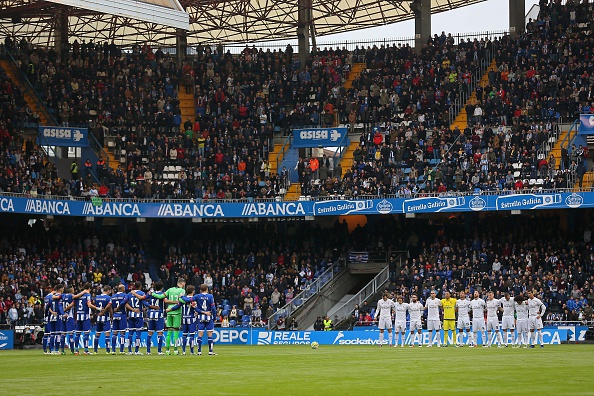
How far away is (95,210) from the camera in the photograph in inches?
1879

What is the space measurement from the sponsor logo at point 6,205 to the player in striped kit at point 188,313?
20001 mm

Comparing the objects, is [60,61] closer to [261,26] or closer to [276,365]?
[261,26]

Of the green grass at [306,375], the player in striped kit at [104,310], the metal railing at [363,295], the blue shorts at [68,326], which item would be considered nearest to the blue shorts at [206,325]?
the green grass at [306,375]

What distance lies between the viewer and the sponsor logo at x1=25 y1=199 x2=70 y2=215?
45.2 m

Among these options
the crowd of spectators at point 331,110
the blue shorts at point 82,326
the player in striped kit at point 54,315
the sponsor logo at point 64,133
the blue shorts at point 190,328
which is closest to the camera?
the blue shorts at point 190,328

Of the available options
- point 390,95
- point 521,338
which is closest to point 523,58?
point 390,95

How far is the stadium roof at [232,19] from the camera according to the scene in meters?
59.0

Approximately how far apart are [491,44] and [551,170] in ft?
40.5

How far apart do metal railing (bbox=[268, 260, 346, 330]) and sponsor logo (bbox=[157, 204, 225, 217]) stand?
227 inches

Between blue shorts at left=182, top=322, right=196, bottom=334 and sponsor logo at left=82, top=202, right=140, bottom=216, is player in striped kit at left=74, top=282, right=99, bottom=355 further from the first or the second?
sponsor logo at left=82, top=202, right=140, bottom=216

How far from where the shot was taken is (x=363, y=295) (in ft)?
152

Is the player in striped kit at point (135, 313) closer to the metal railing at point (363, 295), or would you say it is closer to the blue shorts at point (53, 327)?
the blue shorts at point (53, 327)

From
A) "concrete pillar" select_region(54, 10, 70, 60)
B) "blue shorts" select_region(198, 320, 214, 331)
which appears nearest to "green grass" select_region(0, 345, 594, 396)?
"blue shorts" select_region(198, 320, 214, 331)

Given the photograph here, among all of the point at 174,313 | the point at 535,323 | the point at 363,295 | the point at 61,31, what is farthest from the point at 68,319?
the point at 61,31
